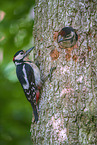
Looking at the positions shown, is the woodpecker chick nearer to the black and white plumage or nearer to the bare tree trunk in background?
the bare tree trunk in background

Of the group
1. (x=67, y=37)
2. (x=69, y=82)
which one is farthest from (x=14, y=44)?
(x=69, y=82)

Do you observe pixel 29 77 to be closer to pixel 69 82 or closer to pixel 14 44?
pixel 14 44

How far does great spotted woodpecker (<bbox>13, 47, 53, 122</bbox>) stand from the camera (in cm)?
241

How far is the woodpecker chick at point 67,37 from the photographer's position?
208cm

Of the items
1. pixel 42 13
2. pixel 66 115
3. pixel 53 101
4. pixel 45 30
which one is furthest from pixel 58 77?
pixel 42 13

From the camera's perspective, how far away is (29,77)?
8.86ft

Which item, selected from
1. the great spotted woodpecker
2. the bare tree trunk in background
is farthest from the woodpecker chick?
the great spotted woodpecker

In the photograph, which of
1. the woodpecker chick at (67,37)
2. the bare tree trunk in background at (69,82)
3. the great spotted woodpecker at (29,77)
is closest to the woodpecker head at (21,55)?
the great spotted woodpecker at (29,77)

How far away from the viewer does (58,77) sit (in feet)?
7.00

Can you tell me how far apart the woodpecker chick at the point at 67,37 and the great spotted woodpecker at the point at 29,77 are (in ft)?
1.57

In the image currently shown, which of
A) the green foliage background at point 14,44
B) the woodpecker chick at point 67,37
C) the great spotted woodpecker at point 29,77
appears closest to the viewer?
the woodpecker chick at point 67,37

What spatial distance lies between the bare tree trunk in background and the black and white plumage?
135mm

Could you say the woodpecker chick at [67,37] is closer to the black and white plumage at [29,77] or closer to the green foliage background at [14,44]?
the black and white plumage at [29,77]

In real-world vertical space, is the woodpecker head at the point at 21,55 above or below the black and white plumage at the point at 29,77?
above
